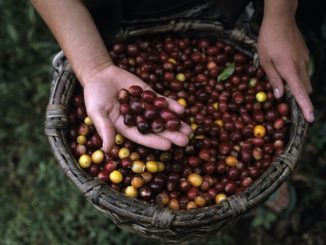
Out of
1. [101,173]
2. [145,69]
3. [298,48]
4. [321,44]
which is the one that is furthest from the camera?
[321,44]

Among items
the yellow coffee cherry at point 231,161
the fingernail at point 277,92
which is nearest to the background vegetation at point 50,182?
the fingernail at point 277,92

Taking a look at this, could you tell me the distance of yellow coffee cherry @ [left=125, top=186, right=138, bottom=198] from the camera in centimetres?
232

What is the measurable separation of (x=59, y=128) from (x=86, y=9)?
27.9 inches

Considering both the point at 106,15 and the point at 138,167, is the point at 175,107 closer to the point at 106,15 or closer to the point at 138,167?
the point at 138,167

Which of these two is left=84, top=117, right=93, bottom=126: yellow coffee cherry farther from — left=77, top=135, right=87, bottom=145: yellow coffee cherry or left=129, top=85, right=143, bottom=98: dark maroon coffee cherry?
left=129, top=85, right=143, bottom=98: dark maroon coffee cherry

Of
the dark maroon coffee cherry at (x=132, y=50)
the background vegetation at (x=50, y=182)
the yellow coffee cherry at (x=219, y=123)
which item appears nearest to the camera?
the yellow coffee cherry at (x=219, y=123)

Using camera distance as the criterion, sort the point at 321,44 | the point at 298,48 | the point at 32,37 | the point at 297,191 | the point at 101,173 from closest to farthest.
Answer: the point at 101,173
the point at 298,48
the point at 321,44
the point at 297,191
the point at 32,37

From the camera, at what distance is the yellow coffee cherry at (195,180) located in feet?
7.98

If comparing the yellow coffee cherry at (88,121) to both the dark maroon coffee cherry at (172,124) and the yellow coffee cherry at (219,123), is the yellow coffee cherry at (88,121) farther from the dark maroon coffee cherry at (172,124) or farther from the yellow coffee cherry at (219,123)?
the yellow coffee cherry at (219,123)

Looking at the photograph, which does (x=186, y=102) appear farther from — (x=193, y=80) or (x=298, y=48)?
(x=298, y=48)

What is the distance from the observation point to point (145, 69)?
2.72 m

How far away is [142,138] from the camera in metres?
2.32

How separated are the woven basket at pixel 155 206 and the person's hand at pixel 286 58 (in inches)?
3.2

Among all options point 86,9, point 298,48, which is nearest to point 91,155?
point 86,9
